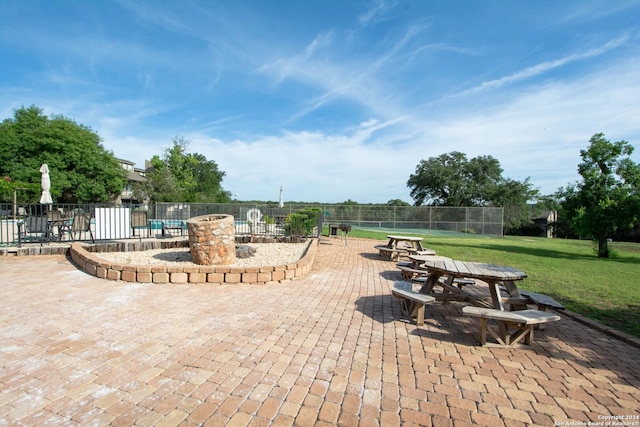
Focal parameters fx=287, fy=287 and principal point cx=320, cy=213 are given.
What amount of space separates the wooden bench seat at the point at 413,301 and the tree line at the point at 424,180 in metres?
13.6

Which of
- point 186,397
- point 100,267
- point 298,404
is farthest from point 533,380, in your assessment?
point 100,267

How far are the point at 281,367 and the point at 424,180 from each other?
141 ft

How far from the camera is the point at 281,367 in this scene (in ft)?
8.02

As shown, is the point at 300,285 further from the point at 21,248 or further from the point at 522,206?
the point at 522,206

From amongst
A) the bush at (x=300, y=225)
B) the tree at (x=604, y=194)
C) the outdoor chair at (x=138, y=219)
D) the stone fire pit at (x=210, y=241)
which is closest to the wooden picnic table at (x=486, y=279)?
the stone fire pit at (x=210, y=241)

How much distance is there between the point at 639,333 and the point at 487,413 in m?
3.27

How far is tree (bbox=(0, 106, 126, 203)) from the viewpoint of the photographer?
26.8 metres

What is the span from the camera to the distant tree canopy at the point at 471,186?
113ft

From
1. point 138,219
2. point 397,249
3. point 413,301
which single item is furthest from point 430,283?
point 138,219

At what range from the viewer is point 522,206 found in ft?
114

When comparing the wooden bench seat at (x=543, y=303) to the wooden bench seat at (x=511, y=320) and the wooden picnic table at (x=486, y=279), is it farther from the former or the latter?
the wooden bench seat at (x=511, y=320)

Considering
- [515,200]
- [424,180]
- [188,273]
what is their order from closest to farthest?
[188,273]
[515,200]
[424,180]

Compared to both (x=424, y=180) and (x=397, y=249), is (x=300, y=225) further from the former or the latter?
(x=424, y=180)

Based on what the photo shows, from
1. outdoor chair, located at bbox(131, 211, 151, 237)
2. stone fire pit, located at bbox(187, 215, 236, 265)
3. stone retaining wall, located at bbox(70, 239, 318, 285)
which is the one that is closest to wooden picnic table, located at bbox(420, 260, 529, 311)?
stone retaining wall, located at bbox(70, 239, 318, 285)
